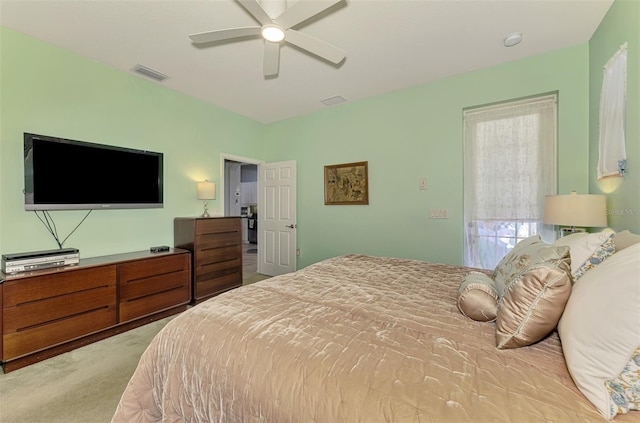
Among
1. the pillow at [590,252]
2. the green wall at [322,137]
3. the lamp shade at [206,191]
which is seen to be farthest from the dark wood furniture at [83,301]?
the pillow at [590,252]

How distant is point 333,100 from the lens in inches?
158

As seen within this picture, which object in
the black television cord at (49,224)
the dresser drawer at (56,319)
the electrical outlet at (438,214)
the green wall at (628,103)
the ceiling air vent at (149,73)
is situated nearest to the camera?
the green wall at (628,103)

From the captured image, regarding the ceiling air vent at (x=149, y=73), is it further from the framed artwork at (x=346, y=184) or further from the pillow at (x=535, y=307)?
the pillow at (x=535, y=307)

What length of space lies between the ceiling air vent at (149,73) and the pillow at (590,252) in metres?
4.03

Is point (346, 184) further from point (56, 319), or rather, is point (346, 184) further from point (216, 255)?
point (56, 319)

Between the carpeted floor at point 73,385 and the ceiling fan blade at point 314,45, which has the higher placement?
the ceiling fan blade at point 314,45

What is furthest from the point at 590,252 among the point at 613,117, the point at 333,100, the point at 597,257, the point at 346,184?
the point at 333,100

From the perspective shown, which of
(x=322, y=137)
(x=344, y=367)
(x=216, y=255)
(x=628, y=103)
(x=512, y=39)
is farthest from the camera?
(x=322, y=137)

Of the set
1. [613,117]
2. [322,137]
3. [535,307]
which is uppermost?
[322,137]

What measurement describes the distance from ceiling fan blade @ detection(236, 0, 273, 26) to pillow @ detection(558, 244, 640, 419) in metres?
2.16

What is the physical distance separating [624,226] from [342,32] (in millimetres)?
2664

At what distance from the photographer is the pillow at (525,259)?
3.85 ft

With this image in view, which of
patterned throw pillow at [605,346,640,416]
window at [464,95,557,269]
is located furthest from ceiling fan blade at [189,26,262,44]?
window at [464,95,557,269]

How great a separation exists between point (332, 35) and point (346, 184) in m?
2.07
